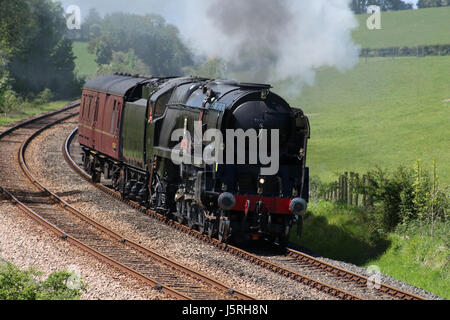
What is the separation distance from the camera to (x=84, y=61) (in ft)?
324

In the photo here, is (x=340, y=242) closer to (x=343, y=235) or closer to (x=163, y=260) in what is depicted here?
(x=343, y=235)

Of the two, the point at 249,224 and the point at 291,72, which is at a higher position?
the point at 291,72

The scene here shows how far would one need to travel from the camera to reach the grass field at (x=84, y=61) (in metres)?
94.1

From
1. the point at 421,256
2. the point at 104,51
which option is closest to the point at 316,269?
the point at 421,256

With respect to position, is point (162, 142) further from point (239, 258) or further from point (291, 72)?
point (291, 72)

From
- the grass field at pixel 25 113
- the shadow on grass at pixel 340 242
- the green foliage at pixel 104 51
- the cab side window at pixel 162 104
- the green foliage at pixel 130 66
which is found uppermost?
the green foliage at pixel 104 51

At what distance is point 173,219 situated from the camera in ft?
63.4

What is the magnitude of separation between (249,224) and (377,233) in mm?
4238

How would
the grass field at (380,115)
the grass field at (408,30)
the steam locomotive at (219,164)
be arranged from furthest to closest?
the grass field at (408,30)
the grass field at (380,115)
the steam locomotive at (219,164)

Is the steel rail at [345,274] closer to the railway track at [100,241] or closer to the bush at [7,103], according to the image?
the railway track at [100,241]

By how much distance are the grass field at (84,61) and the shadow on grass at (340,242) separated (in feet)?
254

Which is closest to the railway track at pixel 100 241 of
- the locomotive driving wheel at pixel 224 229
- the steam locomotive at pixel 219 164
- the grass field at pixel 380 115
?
the locomotive driving wheel at pixel 224 229
